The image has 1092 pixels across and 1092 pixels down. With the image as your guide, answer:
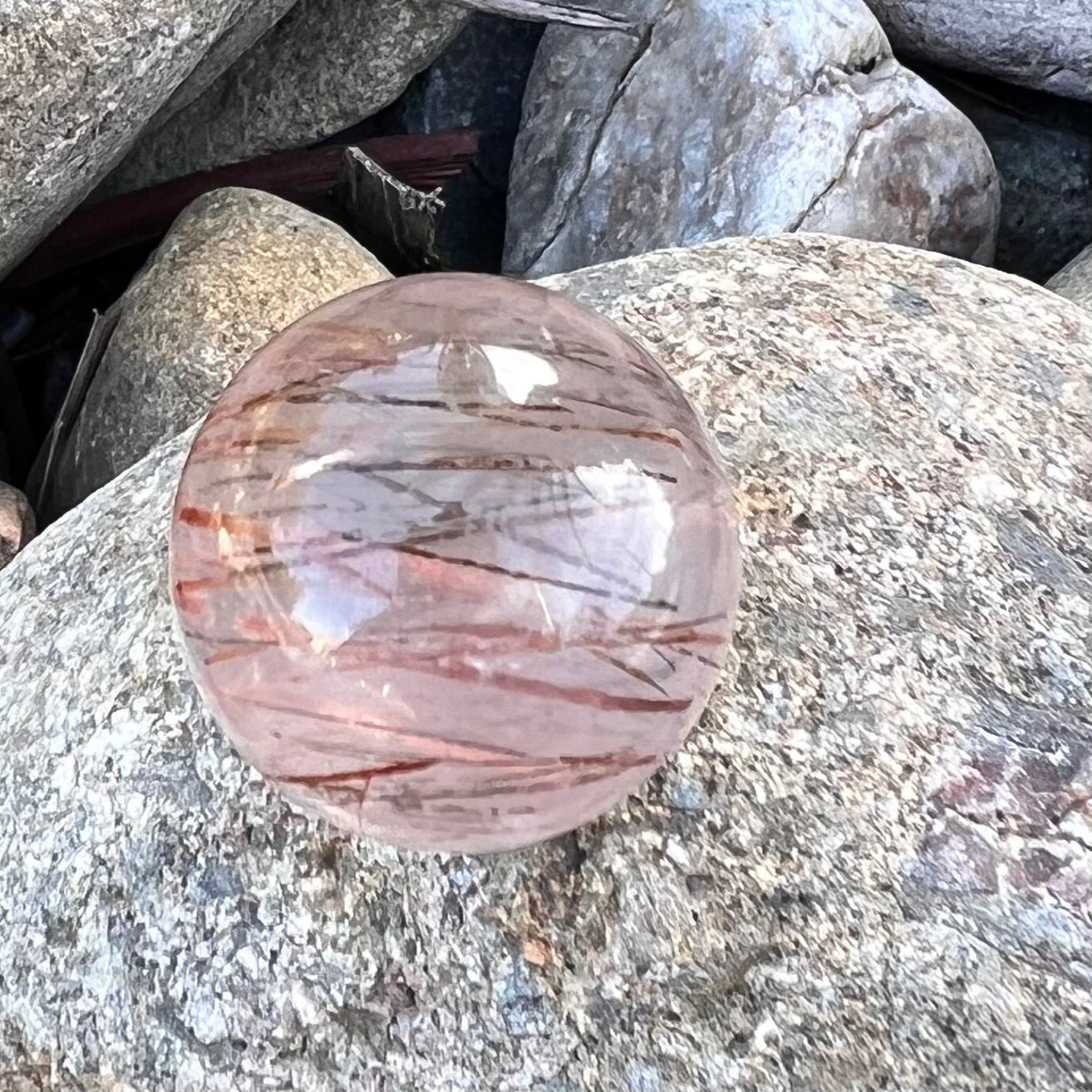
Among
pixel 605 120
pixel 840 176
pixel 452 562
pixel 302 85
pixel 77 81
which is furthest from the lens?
pixel 302 85

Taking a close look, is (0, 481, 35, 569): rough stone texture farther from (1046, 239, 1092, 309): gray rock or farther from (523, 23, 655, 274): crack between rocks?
(1046, 239, 1092, 309): gray rock

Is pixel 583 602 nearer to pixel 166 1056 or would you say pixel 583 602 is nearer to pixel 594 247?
pixel 166 1056

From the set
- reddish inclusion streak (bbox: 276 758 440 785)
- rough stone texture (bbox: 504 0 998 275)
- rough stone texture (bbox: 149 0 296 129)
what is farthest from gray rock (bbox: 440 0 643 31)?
reddish inclusion streak (bbox: 276 758 440 785)

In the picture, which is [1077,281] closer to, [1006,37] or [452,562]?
[1006,37]

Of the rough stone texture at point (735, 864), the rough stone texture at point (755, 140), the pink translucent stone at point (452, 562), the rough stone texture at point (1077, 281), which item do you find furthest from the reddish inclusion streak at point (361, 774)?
the rough stone texture at point (1077, 281)

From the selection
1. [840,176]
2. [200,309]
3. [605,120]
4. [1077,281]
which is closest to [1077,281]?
[1077,281]

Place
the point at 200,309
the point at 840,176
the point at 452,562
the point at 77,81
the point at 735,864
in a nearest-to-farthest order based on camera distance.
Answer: the point at 452,562
the point at 735,864
the point at 77,81
the point at 200,309
the point at 840,176

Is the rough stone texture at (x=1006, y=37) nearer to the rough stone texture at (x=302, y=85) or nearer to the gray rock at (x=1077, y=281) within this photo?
the gray rock at (x=1077, y=281)
